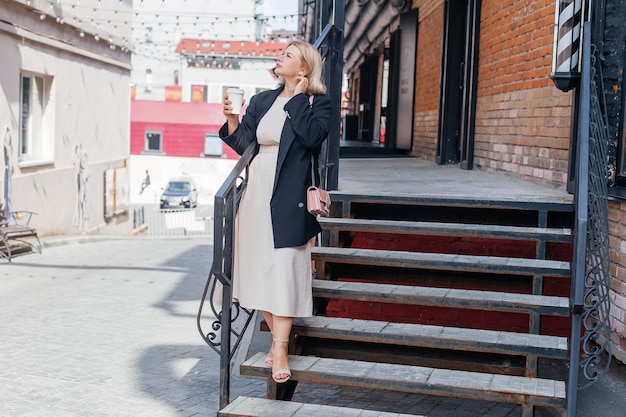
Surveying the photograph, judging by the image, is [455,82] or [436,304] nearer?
[436,304]

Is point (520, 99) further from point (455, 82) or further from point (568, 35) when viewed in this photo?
point (455, 82)

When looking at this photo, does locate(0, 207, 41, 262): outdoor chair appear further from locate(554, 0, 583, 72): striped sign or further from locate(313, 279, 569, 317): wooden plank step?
locate(554, 0, 583, 72): striped sign

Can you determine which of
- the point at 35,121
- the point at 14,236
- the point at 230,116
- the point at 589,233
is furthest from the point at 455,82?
the point at 35,121

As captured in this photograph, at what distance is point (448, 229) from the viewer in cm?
544

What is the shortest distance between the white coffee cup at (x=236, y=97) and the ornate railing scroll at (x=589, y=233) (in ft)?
5.55

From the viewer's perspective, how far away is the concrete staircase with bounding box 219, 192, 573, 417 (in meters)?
4.46

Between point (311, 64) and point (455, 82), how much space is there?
23.1 ft

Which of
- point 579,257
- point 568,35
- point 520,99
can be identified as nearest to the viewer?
point 579,257

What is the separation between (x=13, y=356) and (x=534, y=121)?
4613 mm

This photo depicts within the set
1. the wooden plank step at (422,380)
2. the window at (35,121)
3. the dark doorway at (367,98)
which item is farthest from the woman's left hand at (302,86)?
the dark doorway at (367,98)

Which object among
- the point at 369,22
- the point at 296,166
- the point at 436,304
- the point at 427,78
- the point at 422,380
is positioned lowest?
the point at 422,380

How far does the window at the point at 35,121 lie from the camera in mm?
16141

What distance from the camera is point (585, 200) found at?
14.0ft

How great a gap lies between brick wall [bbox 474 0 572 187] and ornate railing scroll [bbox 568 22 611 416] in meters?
1.71
